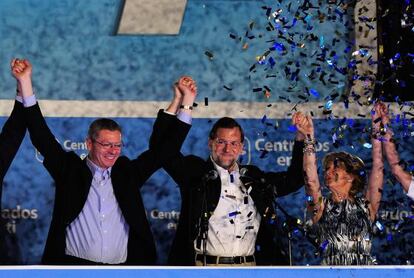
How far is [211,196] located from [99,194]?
49 cm

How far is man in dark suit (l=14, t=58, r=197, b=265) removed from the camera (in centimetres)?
391

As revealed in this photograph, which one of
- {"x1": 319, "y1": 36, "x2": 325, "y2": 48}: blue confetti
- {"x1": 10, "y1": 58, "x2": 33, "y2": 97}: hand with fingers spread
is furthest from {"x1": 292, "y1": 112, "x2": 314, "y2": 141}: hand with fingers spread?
{"x1": 10, "y1": 58, "x2": 33, "y2": 97}: hand with fingers spread

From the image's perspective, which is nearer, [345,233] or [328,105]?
[345,233]

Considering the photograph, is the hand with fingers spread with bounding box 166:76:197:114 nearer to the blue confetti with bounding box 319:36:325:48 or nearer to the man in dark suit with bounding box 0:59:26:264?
the man in dark suit with bounding box 0:59:26:264

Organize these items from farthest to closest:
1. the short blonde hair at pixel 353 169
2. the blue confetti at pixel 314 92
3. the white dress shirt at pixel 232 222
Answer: the blue confetti at pixel 314 92, the short blonde hair at pixel 353 169, the white dress shirt at pixel 232 222

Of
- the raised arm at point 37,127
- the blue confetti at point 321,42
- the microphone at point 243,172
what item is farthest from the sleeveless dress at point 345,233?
the raised arm at point 37,127

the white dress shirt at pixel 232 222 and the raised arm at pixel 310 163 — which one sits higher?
the raised arm at pixel 310 163

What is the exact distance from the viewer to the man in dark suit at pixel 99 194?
12.8 ft

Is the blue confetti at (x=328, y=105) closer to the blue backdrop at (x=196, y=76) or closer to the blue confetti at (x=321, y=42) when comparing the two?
the blue backdrop at (x=196, y=76)

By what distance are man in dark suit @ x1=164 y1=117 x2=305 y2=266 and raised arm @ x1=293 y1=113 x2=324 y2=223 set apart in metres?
0.05

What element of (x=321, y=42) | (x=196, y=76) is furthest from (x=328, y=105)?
(x=196, y=76)

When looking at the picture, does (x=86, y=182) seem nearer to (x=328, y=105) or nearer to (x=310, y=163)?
(x=310, y=163)

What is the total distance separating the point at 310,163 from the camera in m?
4.11

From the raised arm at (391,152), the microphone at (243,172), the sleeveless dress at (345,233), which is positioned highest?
the raised arm at (391,152)
